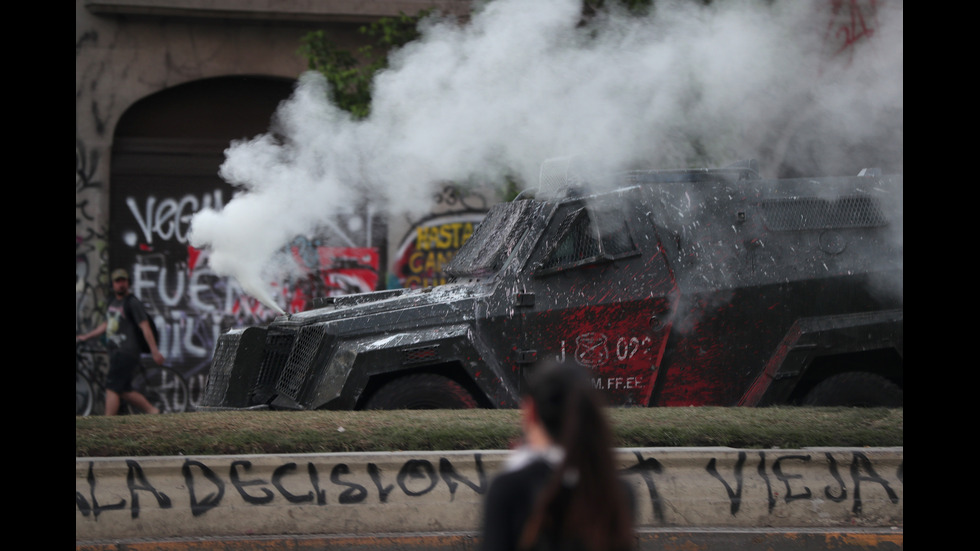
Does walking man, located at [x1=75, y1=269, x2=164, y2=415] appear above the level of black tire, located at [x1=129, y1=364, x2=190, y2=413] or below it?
above

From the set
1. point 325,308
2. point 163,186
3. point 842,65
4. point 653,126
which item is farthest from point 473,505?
point 163,186

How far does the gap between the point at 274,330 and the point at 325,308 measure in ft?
1.91

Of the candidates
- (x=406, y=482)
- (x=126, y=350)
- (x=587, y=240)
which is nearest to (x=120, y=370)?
(x=126, y=350)

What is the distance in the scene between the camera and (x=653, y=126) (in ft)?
29.2

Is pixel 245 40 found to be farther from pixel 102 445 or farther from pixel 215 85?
pixel 102 445

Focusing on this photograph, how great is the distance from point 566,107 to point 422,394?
3487mm

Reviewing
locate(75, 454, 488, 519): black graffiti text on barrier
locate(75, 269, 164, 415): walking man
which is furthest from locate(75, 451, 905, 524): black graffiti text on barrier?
locate(75, 269, 164, 415): walking man

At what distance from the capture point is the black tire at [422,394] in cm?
653

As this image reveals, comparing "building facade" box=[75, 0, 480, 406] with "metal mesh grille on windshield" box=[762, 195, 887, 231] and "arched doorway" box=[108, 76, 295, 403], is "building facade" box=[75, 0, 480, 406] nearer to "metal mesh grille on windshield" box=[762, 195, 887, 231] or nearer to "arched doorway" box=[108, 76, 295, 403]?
"arched doorway" box=[108, 76, 295, 403]

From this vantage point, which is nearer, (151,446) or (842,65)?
(151,446)

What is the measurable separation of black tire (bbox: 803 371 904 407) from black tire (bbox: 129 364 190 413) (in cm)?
894

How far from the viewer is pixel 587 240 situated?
6.91m

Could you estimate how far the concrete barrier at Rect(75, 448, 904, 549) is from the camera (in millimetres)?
5070
